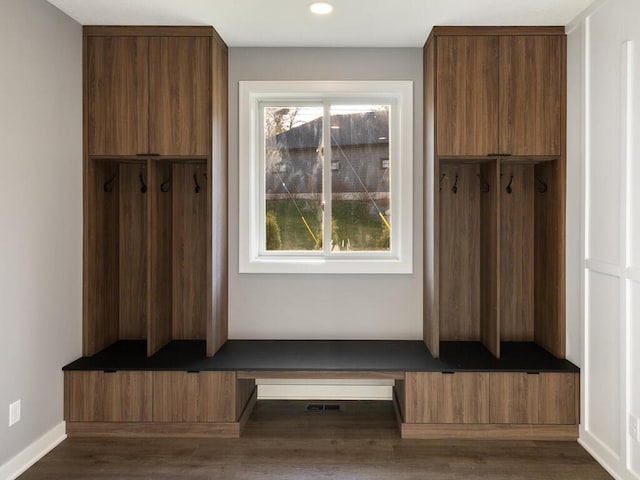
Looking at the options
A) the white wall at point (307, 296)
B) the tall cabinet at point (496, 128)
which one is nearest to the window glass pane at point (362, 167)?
the white wall at point (307, 296)

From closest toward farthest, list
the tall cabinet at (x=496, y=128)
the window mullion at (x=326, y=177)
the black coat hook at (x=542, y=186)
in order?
1. the tall cabinet at (x=496, y=128)
2. the black coat hook at (x=542, y=186)
3. the window mullion at (x=326, y=177)

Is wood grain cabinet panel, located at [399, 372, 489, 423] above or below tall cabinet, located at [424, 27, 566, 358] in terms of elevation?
below

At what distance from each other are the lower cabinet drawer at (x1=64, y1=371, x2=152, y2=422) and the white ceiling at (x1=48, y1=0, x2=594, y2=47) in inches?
87.7

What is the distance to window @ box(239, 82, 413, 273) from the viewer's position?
3.46 metres

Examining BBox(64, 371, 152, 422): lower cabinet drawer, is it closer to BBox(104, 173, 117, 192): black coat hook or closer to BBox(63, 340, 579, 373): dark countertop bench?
BBox(63, 340, 579, 373): dark countertop bench

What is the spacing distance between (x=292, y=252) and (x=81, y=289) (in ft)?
4.87

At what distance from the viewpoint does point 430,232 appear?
320 cm

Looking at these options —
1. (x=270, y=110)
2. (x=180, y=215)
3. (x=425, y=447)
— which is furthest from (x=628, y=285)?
(x=180, y=215)

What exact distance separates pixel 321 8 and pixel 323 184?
1233 millimetres

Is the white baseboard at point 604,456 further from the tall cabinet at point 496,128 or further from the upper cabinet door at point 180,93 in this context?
the upper cabinet door at point 180,93

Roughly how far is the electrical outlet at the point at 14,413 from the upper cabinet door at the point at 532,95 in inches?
127

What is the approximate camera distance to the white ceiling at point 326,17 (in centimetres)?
273

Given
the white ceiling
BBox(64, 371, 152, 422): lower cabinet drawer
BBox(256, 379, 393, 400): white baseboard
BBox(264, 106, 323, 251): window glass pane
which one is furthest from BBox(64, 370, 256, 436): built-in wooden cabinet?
the white ceiling

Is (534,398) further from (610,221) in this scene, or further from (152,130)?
(152,130)
